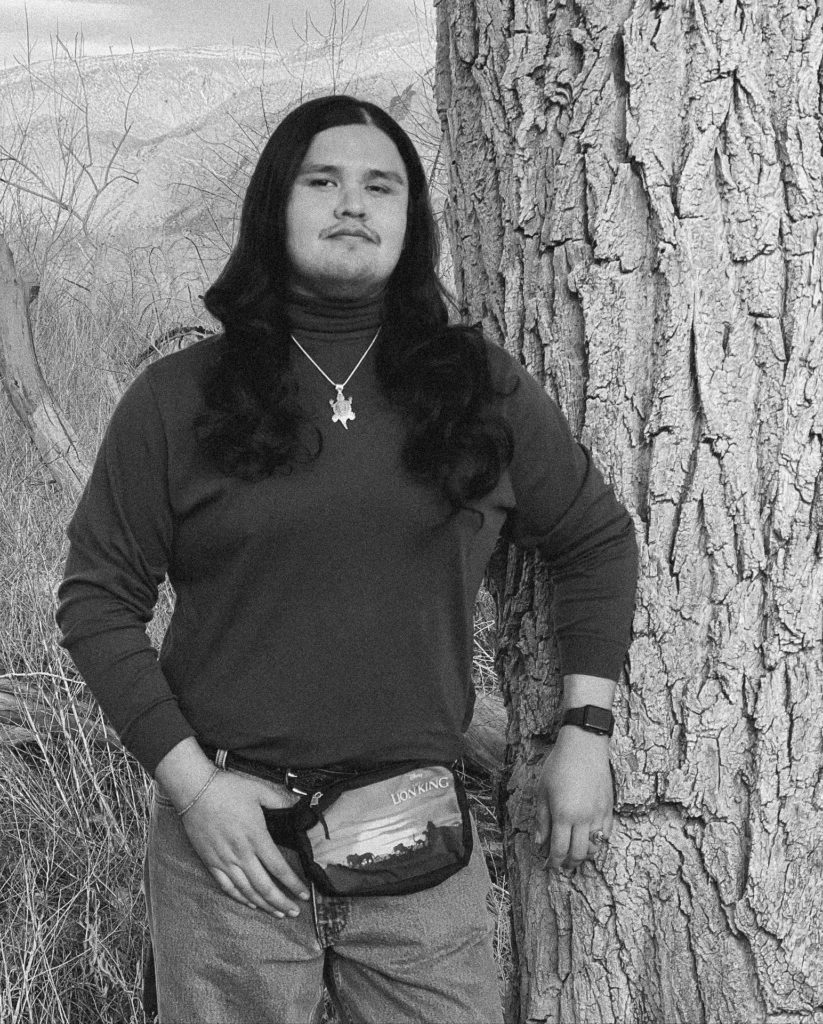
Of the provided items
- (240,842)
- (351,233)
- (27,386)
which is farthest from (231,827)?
(27,386)

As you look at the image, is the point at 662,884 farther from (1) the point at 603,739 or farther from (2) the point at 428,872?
(2) the point at 428,872

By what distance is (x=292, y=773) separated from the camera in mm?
1683

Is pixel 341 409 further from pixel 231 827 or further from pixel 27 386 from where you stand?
pixel 27 386

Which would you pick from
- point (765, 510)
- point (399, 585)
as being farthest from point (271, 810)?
point (765, 510)

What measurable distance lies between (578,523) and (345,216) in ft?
1.97

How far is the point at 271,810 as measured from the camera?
1655 millimetres

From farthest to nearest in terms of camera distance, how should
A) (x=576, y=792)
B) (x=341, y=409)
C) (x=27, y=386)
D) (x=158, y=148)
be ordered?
(x=158, y=148)
(x=27, y=386)
(x=576, y=792)
(x=341, y=409)

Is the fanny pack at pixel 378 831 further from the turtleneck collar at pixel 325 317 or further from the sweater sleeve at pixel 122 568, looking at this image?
the turtleneck collar at pixel 325 317

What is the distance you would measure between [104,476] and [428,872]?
75 centimetres

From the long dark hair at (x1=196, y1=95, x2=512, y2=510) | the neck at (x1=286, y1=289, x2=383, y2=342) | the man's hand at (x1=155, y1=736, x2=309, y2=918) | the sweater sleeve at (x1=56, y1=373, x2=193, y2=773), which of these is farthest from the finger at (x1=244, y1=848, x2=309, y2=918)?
the neck at (x1=286, y1=289, x2=383, y2=342)

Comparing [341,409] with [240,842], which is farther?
[341,409]

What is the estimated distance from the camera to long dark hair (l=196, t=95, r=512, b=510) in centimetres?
168

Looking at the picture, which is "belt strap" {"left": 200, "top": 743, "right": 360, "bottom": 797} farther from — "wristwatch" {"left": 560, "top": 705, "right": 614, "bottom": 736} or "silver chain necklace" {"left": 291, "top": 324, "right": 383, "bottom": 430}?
"silver chain necklace" {"left": 291, "top": 324, "right": 383, "bottom": 430}

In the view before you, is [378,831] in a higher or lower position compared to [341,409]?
lower
